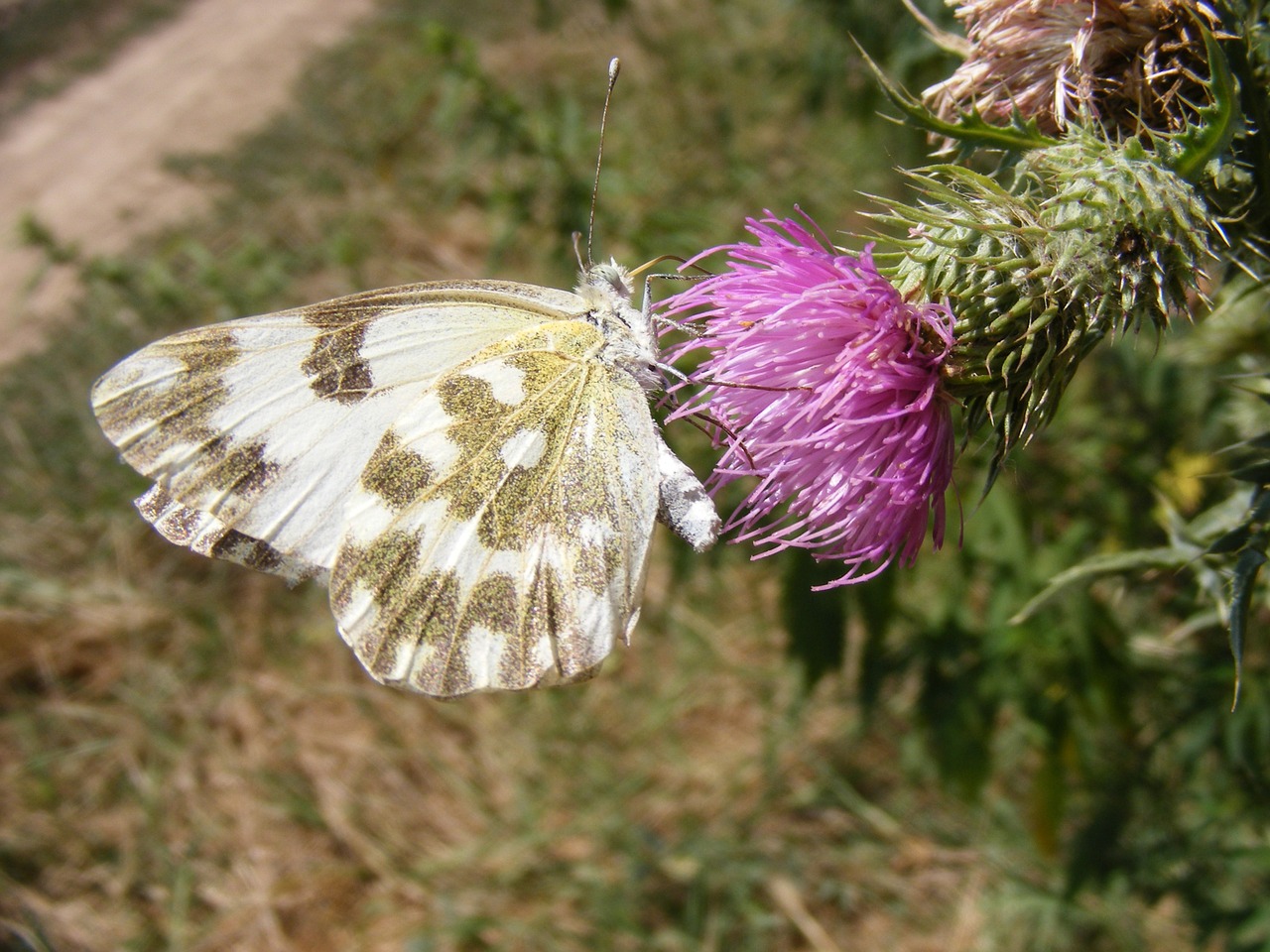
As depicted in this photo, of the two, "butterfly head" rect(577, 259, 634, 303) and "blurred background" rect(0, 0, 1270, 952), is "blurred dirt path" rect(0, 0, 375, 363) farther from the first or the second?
"butterfly head" rect(577, 259, 634, 303)

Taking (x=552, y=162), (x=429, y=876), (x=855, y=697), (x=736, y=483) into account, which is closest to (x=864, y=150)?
(x=552, y=162)

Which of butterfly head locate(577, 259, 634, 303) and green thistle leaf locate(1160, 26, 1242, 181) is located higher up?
green thistle leaf locate(1160, 26, 1242, 181)

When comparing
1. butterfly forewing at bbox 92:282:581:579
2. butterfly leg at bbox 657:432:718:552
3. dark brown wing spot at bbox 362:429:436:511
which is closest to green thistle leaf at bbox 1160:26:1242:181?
butterfly leg at bbox 657:432:718:552

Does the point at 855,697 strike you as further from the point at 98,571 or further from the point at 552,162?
the point at 98,571

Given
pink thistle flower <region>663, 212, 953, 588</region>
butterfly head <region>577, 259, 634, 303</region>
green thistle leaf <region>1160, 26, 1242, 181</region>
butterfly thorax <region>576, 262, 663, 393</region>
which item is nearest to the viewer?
green thistle leaf <region>1160, 26, 1242, 181</region>

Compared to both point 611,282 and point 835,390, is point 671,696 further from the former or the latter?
point 835,390

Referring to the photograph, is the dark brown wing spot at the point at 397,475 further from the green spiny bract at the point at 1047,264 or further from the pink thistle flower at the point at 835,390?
the green spiny bract at the point at 1047,264

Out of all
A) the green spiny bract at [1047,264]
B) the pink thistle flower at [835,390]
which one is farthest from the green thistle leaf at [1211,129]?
the pink thistle flower at [835,390]
